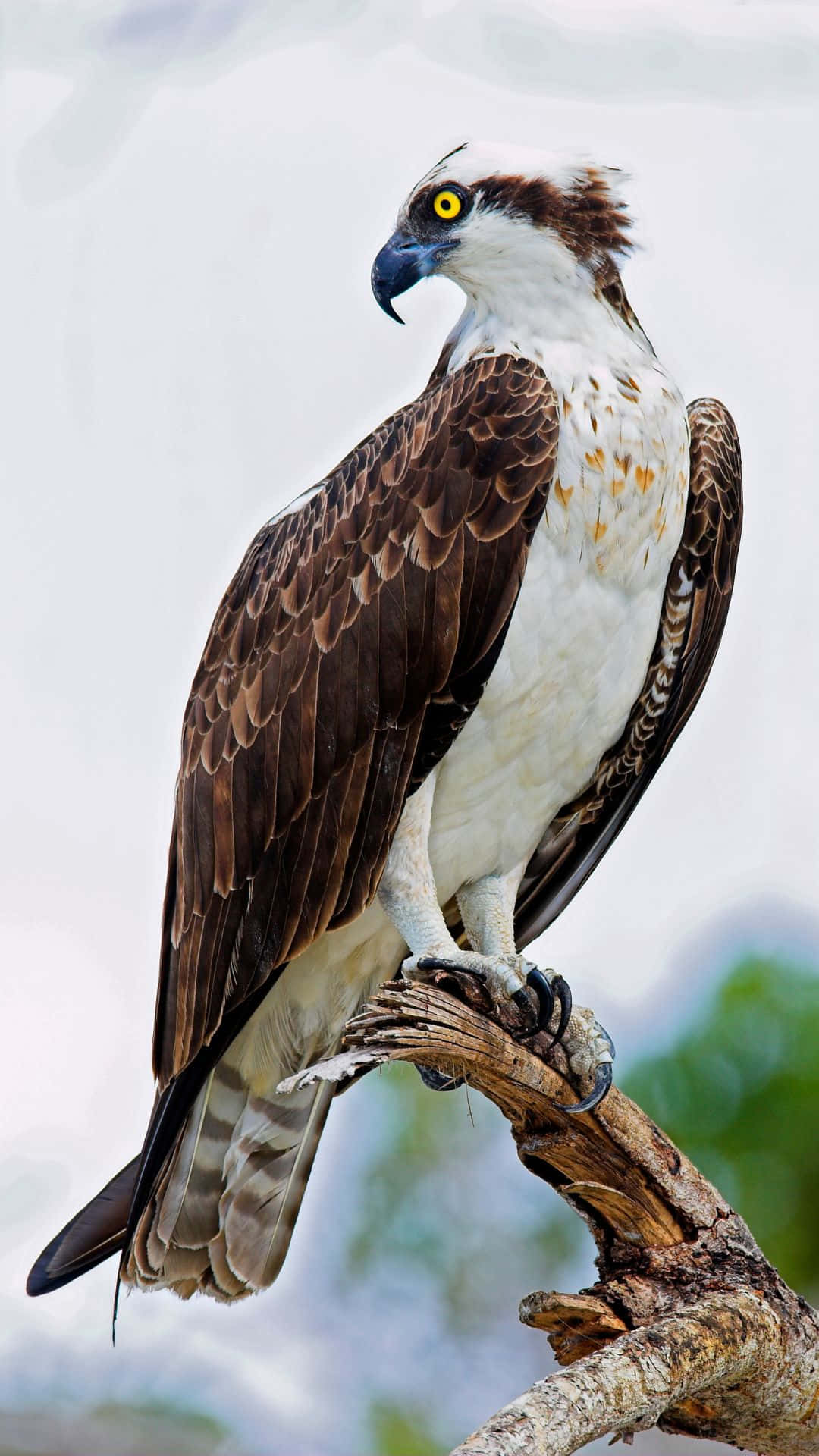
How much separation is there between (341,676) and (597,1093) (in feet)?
4.02

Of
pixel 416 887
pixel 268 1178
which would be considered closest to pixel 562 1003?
pixel 416 887

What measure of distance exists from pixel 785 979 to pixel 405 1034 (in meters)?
5.68

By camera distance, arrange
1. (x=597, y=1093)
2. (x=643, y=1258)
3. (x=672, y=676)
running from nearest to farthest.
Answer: (x=643, y=1258) < (x=597, y=1093) < (x=672, y=676)

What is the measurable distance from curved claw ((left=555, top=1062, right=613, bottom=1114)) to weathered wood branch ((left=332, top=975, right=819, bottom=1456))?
0.03m

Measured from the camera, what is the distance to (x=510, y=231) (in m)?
3.90

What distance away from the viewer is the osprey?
370cm

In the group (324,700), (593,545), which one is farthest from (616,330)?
(324,700)

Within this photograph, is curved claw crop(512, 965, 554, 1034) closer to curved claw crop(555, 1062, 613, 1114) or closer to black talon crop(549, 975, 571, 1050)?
black talon crop(549, 975, 571, 1050)

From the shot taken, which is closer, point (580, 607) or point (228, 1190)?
point (580, 607)

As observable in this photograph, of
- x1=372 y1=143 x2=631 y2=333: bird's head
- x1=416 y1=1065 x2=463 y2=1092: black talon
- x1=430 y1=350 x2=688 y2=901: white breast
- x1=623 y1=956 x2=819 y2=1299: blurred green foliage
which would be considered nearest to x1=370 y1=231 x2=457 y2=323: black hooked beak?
x1=372 y1=143 x2=631 y2=333: bird's head

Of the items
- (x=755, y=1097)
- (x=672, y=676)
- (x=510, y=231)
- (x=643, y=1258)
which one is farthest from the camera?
(x=755, y=1097)

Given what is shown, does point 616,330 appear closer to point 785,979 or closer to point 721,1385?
point 721,1385

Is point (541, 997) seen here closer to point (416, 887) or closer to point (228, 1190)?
point (416, 887)

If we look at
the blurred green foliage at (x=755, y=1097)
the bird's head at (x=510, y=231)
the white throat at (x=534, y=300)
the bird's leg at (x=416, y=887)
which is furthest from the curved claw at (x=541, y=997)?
the blurred green foliage at (x=755, y=1097)
